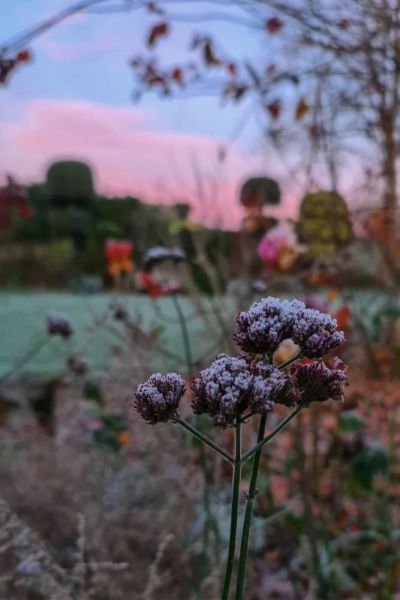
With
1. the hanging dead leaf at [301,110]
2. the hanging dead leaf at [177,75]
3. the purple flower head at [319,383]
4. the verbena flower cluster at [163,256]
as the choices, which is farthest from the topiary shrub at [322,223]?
the purple flower head at [319,383]

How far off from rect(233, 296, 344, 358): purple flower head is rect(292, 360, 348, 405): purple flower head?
0.07ft

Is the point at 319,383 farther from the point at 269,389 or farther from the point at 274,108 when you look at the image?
the point at 274,108

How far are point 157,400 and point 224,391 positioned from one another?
0.07 m

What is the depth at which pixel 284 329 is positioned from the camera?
896 mm

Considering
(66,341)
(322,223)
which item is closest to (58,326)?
(322,223)

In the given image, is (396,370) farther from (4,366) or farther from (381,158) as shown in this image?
(4,366)

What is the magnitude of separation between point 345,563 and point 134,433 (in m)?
Result: 0.96

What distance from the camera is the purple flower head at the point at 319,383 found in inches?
35.6

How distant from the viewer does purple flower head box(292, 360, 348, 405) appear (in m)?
0.90

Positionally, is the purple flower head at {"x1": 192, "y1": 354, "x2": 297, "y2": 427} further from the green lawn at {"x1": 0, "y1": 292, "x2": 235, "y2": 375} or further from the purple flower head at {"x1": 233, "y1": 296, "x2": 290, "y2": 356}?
the green lawn at {"x1": 0, "y1": 292, "x2": 235, "y2": 375}

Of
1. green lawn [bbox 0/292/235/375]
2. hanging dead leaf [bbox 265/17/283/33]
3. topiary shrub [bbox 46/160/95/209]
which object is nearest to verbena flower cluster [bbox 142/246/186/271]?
hanging dead leaf [bbox 265/17/283/33]

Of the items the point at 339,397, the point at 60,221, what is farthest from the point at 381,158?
the point at 60,221

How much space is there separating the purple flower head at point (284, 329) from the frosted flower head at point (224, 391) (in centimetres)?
3

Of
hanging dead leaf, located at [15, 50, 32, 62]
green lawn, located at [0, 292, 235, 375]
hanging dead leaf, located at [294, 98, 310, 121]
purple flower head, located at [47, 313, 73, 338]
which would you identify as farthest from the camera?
green lawn, located at [0, 292, 235, 375]
